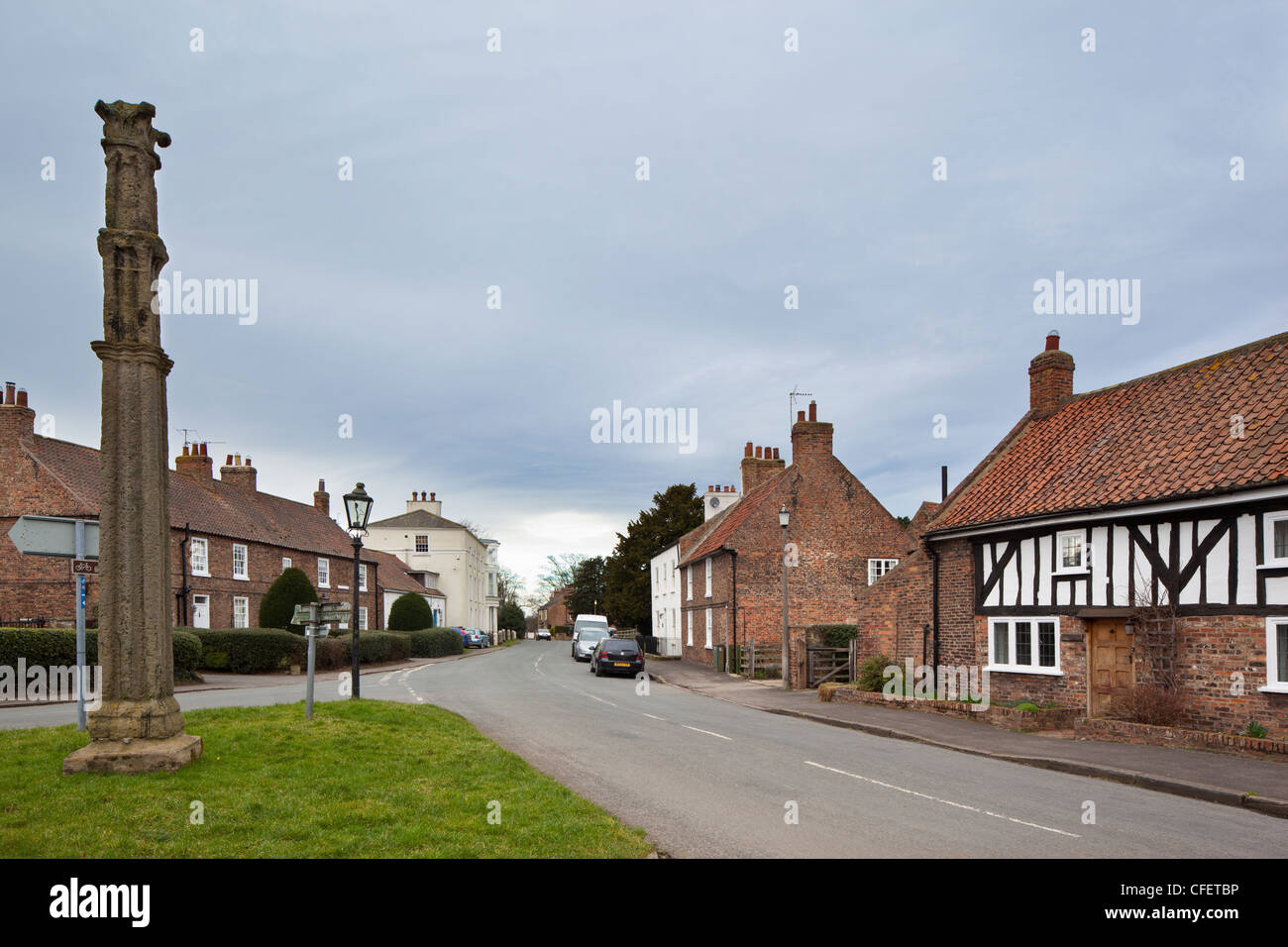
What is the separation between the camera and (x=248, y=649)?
3164cm

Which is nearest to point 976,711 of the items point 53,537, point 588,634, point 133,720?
point 133,720

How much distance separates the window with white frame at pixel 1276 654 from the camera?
43.3 ft

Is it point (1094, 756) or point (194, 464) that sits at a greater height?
point (194, 464)

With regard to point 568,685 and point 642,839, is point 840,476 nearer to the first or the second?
point 568,685

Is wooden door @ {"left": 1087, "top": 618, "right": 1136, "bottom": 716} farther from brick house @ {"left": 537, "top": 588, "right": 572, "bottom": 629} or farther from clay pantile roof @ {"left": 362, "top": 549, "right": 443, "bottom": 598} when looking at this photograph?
brick house @ {"left": 537, "top": 588, "right": 572, "bottom": 629}

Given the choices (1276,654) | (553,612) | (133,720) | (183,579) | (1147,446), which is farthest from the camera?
(553,612)

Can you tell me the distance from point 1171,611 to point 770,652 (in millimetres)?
17813

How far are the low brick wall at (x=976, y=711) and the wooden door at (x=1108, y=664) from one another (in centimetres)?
52

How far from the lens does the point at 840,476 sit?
36750 mm

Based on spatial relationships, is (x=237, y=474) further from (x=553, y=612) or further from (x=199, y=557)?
(x=553, y=612)

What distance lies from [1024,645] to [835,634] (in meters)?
12.9

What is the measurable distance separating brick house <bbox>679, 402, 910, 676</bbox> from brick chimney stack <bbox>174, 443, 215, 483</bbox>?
83.6 feet
